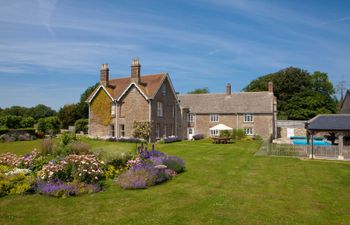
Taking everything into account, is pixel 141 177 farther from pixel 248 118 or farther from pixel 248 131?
pixel 248 118

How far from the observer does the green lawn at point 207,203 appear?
8.98 m

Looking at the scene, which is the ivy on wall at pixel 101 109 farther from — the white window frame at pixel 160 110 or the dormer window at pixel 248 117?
the dormer window at pixel 248 117

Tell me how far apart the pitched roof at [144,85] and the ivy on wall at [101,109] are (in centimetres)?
127

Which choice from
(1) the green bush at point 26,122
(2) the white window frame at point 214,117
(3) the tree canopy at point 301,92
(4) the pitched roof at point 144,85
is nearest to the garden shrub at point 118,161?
(4) the pitched roof at point 144,85

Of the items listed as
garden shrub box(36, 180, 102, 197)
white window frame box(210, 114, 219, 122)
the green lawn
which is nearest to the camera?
the green lawn

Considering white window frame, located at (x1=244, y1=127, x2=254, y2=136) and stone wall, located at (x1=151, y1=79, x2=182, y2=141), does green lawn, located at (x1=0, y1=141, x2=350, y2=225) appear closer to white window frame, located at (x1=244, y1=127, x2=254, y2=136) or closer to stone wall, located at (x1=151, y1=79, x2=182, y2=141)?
stone wall, located at (x1=151, y1=79, x2=182, y2=141)

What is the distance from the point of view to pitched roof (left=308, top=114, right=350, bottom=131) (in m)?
21.8

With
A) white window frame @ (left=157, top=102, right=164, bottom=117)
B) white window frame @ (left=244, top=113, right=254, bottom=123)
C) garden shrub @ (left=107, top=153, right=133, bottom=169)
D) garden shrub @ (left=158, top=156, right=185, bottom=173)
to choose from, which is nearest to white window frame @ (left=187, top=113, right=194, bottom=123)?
white window frame @ (left=244, top=113, right=254, bottom=123)

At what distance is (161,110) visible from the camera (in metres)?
38.3

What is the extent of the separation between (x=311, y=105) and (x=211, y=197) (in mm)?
62176

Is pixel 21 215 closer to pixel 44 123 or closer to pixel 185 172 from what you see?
pixel 185 172

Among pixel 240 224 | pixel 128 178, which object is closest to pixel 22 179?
pixel 128 178

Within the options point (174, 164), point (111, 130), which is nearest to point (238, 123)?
point (111, 130)

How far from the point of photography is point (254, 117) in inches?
1791
